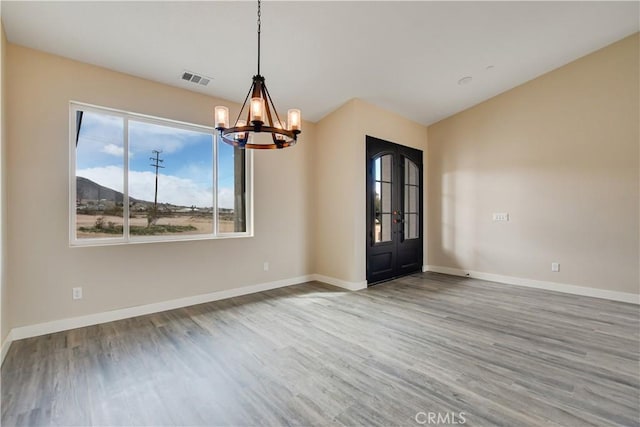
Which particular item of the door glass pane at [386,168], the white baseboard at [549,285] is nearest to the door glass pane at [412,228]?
the white baseboard at [549,285]

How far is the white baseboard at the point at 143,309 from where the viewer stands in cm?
289

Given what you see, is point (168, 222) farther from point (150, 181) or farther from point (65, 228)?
point (65, 228)

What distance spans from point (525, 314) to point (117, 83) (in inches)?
218

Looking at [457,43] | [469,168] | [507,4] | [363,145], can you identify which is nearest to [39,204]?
[363,145]

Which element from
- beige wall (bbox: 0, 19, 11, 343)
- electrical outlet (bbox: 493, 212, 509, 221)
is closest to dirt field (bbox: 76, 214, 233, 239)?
beige wall (bbox: 0, 19, 11, 343)

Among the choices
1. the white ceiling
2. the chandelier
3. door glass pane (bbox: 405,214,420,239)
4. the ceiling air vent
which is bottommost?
door glass pane (bbox: 405,214,420,239)

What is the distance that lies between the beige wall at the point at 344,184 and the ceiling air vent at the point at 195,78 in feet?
6.75

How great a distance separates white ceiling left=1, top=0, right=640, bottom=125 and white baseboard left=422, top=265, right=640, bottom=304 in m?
3.30

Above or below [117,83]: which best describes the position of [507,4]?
above

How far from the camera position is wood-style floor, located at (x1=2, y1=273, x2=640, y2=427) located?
71.7 inches

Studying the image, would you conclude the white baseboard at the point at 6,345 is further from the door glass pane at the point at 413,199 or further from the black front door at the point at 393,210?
the door glass pane at the point at 413,199

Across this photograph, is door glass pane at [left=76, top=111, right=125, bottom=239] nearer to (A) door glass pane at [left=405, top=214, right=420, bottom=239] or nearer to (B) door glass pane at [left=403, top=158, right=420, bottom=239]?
(B) door glass pane at [left=403, top=158, right=420, bottom=239]

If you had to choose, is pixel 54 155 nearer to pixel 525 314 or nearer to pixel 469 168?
pixel 525 314

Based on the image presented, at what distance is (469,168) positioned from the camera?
5566 mm
